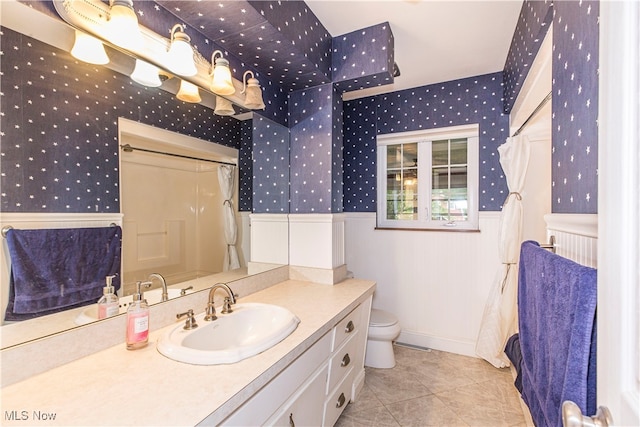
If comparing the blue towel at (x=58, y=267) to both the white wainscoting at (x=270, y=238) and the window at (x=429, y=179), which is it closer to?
the white wainscoting at (x=270, y=238)

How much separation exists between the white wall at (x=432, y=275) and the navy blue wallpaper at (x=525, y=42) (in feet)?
3.36

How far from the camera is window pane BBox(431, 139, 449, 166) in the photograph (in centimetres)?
273

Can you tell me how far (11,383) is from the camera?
838 mm

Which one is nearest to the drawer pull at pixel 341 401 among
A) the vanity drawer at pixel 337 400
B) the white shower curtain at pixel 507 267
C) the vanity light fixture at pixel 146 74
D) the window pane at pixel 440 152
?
the vanity drawer at pixel 337 400

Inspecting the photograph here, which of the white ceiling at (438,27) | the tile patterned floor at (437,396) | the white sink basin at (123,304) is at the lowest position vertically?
the tile patterned floor at (437,396)

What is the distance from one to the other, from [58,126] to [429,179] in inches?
103

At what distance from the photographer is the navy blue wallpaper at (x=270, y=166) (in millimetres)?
2000

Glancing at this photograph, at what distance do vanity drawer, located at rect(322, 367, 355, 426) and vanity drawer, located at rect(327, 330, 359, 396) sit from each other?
0.14 feet

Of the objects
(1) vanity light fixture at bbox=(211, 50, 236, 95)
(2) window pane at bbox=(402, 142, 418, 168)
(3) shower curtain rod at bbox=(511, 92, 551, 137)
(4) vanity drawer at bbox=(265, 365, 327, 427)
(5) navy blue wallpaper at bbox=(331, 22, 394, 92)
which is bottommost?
(4) vanity drawer at bbox=(265, 365, 327, 427)

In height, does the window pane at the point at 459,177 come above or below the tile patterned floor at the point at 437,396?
above

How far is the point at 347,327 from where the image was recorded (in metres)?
1.68

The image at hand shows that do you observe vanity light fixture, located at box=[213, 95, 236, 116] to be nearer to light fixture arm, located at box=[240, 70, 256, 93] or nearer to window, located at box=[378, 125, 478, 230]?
light fixture arm, located at box=[240, 70, 256, 93]

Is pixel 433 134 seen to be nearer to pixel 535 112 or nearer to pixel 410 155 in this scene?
pixel 410 155

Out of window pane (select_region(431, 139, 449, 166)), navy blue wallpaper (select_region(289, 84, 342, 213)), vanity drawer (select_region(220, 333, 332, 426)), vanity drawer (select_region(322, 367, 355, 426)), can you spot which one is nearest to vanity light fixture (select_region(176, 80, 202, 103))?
navy blue wallpaper (select_region(289, 84, 342, 213))
